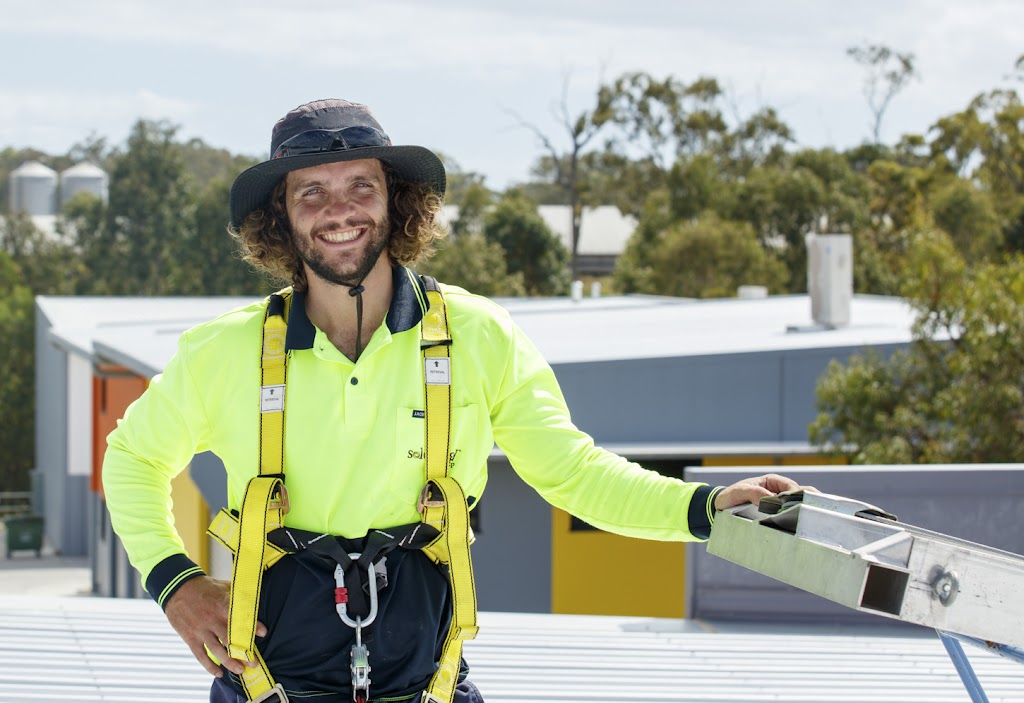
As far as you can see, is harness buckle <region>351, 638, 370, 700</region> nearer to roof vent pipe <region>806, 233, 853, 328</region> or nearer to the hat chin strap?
the hat chin strap

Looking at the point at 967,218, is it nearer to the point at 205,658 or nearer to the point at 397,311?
the point at 397,311

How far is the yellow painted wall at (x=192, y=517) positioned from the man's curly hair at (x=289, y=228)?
10.1m

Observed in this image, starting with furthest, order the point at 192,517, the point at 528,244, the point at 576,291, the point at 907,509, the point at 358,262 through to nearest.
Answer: the point at 528,244 < the point at 576,291 < the point at 192,517 < the point at 907,509 < the point at 358,262

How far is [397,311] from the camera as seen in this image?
2545 mm

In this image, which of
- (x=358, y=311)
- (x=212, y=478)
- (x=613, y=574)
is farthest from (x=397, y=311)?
(x=613, y=574)

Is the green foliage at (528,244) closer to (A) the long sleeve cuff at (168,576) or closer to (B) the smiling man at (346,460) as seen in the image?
(B) the smiling man at (346,460)

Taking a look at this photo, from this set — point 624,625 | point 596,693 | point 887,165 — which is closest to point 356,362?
point 596,693

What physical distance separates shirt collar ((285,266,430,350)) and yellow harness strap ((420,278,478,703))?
0.10 meters

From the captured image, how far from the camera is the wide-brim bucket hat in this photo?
255 cm

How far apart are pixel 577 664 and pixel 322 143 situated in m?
2.56

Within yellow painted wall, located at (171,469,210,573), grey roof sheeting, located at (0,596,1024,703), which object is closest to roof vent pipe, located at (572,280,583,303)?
yellow painted wall, located at (171,469,210,573)

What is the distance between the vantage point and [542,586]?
12.5 metres

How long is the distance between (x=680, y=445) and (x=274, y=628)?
1074 cm

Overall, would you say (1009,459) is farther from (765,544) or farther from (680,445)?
(765,544)
